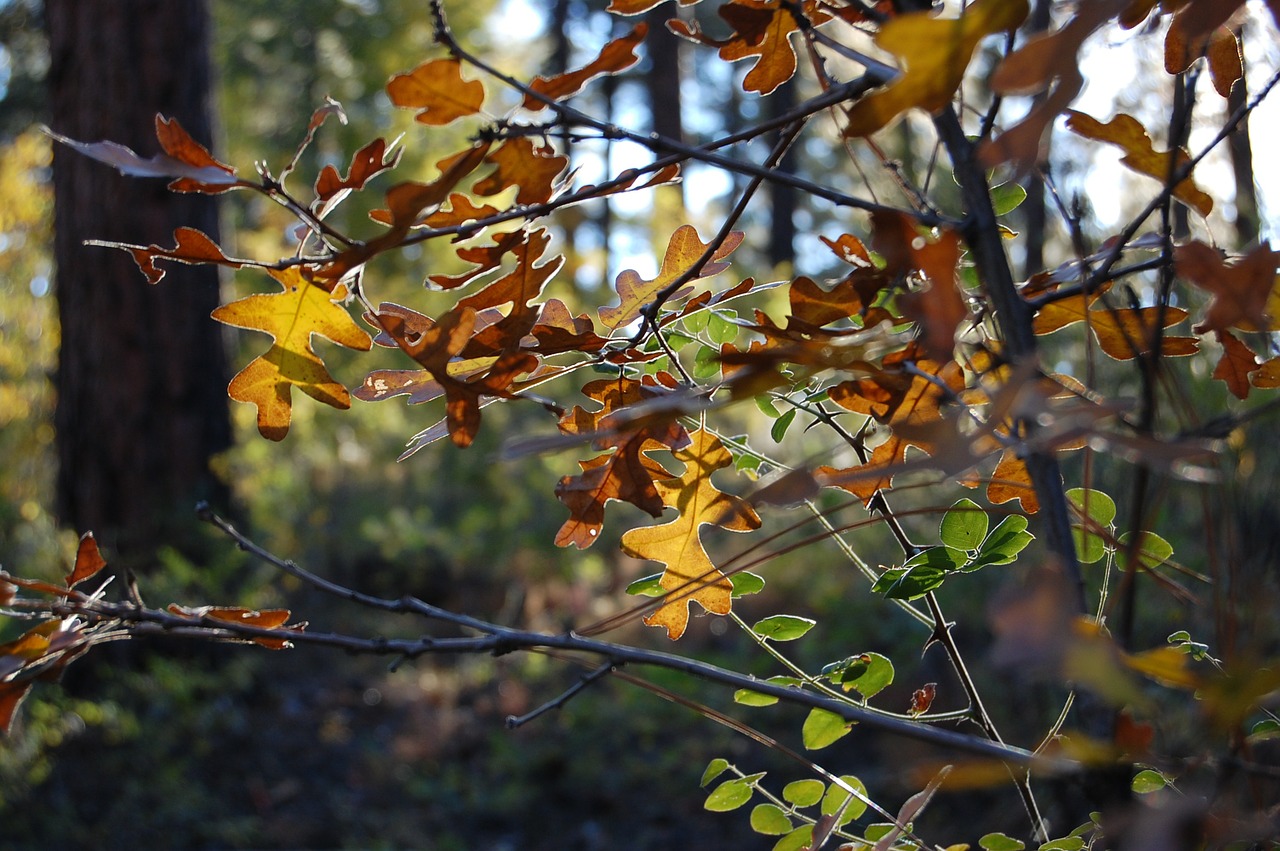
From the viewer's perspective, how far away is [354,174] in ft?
2.28

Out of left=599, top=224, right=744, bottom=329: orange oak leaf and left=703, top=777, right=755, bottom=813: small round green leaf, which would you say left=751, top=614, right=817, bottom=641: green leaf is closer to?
left=703, top=777, right=755, bottom=813: small round green leaf

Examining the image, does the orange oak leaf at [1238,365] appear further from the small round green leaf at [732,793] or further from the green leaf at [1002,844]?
the small round green leaf at [732,793]

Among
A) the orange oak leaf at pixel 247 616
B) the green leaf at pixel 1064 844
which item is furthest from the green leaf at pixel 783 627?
the orange oak leaf at pixel 247 616

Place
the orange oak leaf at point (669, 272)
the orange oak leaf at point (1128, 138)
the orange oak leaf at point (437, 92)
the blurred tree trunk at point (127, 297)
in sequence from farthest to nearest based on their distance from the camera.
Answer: the blurred tree trunk at point (127, 297) < the orange oak leaf at point (669, 272) < the orange oak leaf at point (1128, 138) < the orange oak leaf at point (437, 92)

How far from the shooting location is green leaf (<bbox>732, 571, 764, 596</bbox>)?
86 cm

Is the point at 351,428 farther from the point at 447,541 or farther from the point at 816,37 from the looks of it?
the point at 816,37

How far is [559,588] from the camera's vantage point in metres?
6.31

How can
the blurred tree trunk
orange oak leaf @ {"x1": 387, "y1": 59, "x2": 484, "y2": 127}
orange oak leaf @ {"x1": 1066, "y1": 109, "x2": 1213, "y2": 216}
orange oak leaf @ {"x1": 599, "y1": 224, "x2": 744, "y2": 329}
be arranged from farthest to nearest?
the blurred tree trunk
orange oak leaf @ {"x1": 599, "y1": 224, "x2": 744, "y2": 329}
orange oak leaf @ {"x1": 1066, "y1": 109, "x2": 1213, "y2": 216}
orange oak leaf @ {"x1": 387, "y1": 59, "x2": 484, "y2": 127}

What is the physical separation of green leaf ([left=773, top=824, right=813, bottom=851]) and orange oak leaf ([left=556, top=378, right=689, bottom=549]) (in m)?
0.31

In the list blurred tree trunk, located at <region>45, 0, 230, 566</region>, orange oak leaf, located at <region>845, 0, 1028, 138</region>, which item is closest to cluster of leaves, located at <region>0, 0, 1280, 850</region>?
orange oak leaf, located at <region>845, 0, 1028, 138</region>

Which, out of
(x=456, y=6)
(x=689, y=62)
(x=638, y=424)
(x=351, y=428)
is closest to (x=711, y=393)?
(x=638, y=424)

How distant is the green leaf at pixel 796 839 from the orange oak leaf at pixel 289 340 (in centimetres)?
52

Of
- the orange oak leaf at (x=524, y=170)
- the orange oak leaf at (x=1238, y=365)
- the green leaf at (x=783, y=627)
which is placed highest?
the orange oak leaf at (x=524, y=170)

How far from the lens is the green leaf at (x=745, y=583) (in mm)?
865
